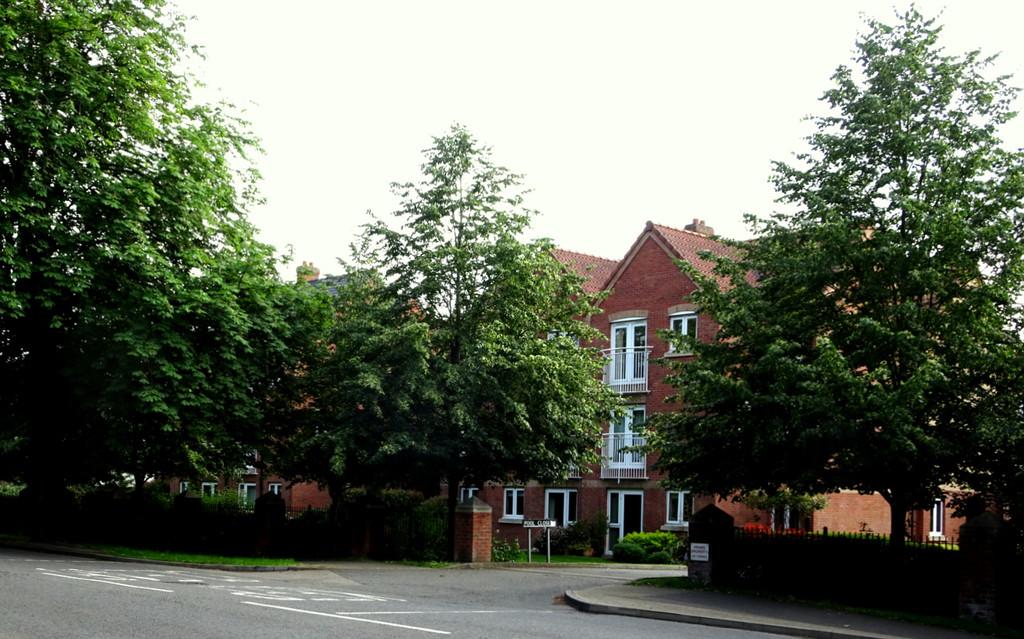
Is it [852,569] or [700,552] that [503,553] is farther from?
[852,569]

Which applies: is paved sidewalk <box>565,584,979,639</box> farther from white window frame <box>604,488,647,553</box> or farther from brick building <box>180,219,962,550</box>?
white window frame <box>604,488,647,553</box>

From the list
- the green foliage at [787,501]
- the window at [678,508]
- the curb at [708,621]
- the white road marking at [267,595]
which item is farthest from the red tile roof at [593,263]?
the white road marking at [267,595]

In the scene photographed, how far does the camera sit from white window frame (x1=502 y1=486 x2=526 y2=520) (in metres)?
44.4

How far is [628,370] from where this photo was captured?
41.1 metres

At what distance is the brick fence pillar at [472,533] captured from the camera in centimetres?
2842

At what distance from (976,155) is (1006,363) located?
3.81 meters

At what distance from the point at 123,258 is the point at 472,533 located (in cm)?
1105

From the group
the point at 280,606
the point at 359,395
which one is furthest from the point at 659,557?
the point at 280,606

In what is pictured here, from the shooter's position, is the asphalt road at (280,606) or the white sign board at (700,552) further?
the white sign board at (700,552)

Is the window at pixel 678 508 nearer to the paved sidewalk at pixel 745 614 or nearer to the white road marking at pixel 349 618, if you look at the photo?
the paved sidewalk at pixel 745 614

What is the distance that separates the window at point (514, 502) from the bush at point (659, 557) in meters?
10.1

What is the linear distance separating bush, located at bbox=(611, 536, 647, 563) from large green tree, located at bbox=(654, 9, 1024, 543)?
14329 mm

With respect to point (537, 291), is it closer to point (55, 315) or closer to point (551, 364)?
point (551, 364)

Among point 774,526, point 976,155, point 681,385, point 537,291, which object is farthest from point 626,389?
point 976,155
